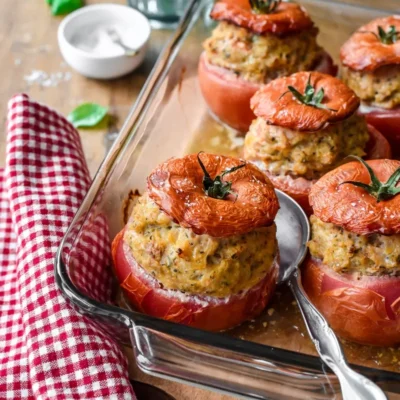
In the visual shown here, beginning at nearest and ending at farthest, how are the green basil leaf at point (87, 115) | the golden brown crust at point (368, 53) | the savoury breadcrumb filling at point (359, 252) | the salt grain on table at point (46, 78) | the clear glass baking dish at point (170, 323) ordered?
1. the clear glass baking dish at point (170, 323)
2. the savoury breadcrumb filling at point (359, 252)
3. the golden brown crust at point (368, 53)
4. the green basil leaf at point (87, 115)
5. the salt grain on table at point (46, 78)

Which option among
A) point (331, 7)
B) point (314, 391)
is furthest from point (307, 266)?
point (331, 7)

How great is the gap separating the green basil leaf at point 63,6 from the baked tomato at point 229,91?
125 cm

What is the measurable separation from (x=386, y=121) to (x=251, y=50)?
22.3 inches

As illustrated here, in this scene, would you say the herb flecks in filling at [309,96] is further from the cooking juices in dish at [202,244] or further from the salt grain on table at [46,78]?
the salt grain on table at [46,78]

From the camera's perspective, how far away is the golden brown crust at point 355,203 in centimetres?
196

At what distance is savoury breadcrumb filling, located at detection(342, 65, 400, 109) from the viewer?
104 inches

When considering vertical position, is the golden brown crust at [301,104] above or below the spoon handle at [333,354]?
above

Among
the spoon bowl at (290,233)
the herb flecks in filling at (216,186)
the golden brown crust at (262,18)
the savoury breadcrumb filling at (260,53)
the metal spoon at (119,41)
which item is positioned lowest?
the metal spoon at (119,41)

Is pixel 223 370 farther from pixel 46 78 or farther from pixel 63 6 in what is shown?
pixel 63 6

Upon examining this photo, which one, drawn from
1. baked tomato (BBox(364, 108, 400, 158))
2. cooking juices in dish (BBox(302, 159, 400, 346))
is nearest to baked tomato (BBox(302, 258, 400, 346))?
cooking juices in dish (BBox(302, 159, 400, 346))

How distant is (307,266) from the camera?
7.27 ft

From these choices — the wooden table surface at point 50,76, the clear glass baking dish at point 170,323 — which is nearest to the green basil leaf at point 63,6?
the wooden table surface at point 50,76

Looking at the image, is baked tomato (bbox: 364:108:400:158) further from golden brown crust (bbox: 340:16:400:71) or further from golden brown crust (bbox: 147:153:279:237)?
golden brown crust (bbox: 147:153:279:237)

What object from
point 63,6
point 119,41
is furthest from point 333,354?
point 63,6
